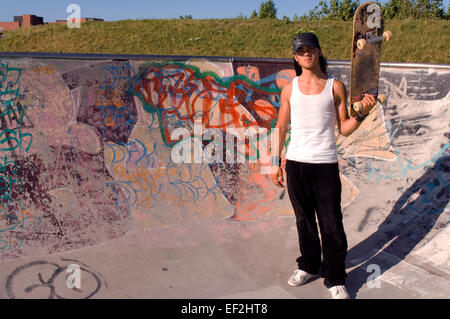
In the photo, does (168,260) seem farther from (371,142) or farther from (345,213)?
(371,142)

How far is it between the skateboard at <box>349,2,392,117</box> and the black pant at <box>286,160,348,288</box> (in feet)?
1.65

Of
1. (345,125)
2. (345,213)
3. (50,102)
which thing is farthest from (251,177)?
(50,102)

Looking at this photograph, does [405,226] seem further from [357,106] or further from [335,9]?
[335,9]

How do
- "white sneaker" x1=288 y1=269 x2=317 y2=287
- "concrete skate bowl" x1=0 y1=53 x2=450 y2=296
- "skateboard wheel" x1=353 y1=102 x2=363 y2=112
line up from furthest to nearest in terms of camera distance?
"concrete skate bowl" x1=0 y1=53 x2=450 y2=296, "white sneaker" x1=288 y1=269 x2=317 y2=287, "skateboard wheel" x1=353 y1=102 x2=363 y2=112

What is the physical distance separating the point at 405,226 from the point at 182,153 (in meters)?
2.47

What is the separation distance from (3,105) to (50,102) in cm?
39

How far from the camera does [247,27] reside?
22.6 metres

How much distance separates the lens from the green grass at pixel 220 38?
16938 mm

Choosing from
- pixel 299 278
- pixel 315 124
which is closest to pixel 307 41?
pixel 315 124

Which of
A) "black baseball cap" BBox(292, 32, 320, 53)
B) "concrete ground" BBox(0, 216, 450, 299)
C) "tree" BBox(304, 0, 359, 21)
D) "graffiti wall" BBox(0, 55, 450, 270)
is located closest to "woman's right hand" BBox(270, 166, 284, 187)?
"concrete ground" BBox(0, 216, 450, 299)

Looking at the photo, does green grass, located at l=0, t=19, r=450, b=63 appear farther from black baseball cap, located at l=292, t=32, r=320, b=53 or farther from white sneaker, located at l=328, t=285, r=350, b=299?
white sneaker, located at l=328, t=285, r=350, b=299

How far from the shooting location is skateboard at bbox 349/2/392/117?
2688 mm

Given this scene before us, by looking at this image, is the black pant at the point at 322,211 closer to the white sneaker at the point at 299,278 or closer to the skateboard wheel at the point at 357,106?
the white sneaker at the point at 299,278

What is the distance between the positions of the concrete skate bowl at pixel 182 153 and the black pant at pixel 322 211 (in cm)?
63
